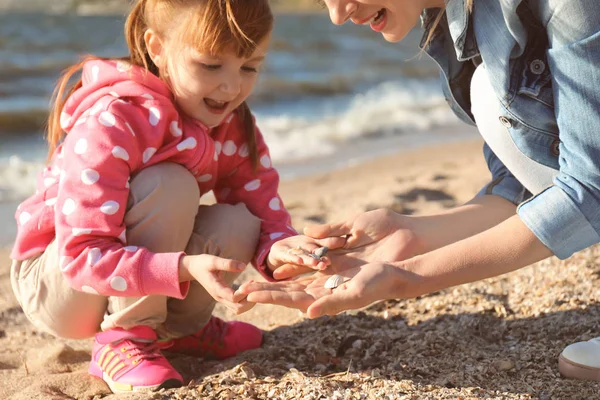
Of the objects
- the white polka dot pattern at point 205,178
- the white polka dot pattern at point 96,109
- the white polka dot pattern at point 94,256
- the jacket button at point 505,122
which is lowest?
the white polka dot pattern at point 94,256

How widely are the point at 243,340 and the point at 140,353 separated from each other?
14.4 inches

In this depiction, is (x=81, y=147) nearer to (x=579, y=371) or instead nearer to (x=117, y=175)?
(x=117, y=175)

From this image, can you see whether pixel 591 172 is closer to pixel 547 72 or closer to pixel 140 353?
pixel 547 72

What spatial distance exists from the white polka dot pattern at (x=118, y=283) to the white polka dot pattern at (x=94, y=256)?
7 centimetres

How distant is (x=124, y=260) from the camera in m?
2.19

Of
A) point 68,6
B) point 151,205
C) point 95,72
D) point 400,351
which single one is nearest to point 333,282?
point 400,351

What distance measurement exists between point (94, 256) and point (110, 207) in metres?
0.14

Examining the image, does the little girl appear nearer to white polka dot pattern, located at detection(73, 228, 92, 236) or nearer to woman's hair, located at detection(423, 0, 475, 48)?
white polka dot pattern, located at detection(73, 228, 92, 236)

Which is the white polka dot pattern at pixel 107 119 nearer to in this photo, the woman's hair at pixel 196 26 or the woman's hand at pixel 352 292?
the woman's hair at pixel 196 26

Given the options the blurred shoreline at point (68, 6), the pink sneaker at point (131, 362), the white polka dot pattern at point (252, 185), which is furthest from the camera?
the blurred shoreline at point (68, 6)

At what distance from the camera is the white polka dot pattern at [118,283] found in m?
2.19

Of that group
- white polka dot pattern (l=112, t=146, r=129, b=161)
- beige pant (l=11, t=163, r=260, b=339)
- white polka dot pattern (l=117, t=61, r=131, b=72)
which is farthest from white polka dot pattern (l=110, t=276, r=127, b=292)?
white polka dot pattern (l=117, t=61, r=131, b=72)

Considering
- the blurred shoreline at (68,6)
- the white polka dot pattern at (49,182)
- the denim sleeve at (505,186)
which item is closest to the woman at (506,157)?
the denim sleeve at (505,186)

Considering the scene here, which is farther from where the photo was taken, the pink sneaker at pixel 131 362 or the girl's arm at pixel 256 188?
the girl's arm at pixel 256 188
